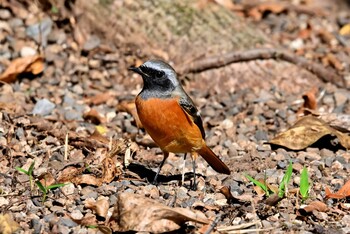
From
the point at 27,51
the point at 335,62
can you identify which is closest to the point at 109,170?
the point at 27,51

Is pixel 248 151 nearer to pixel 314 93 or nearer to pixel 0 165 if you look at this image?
A: pixel 314 93

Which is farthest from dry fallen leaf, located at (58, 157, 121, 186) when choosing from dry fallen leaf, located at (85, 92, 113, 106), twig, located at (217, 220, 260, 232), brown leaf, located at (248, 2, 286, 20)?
brown leaf, located at (248, 2, 286, 20)

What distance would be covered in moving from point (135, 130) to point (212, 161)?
1656 mm

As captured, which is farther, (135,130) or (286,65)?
(286,65)

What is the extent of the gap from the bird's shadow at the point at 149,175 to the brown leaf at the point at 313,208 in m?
1.37

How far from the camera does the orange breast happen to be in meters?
6.54

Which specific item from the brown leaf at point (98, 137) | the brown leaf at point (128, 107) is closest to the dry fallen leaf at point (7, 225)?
the brown leaf at point (98, 137)

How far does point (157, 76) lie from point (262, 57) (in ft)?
10.1

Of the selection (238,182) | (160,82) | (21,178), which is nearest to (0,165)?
(21,178)

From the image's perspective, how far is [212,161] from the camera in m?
7.00

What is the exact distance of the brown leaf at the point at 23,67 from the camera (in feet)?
28.9

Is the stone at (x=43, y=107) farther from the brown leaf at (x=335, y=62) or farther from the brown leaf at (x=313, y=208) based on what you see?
the brown leaf at (x=335, y=62)

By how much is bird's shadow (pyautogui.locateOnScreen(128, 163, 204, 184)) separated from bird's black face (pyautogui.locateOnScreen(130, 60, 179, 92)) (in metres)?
0.87

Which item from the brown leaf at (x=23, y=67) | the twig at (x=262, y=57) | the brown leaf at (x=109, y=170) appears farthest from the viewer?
the twig at (x=262, y=57)
